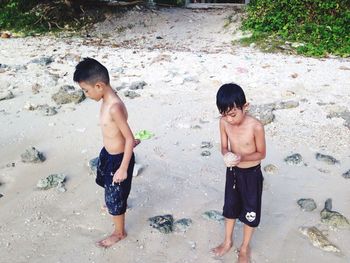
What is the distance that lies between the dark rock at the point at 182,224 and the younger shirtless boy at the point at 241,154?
17.5 inches

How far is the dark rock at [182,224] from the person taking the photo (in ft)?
9.69

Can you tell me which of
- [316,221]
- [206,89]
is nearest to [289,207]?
[316,221]

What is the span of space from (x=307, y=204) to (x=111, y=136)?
5.29 feet

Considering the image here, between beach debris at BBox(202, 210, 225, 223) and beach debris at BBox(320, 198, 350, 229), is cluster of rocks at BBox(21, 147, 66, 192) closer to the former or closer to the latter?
beach debris at BBox(202, 210, 225, 223)

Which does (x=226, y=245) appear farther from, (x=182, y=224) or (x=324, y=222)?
(x=324, y=222)

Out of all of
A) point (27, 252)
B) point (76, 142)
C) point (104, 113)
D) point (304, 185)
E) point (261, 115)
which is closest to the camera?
point (104, 113)

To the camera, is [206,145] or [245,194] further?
[206,145]

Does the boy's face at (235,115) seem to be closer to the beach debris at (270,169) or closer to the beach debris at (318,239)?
the beach debris at (318,239)

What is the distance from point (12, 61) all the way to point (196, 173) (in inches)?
188

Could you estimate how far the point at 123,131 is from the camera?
8.36 feet

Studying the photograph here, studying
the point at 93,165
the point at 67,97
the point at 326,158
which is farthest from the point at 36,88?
the point at 326,158

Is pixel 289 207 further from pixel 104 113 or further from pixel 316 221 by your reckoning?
pixel 104 113

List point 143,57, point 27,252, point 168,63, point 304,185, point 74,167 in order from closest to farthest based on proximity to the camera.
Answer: point 27,252 → point 304,185 → point 74,167 → point 168,63 → point 143,57

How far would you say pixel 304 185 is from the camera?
3.47 metres
